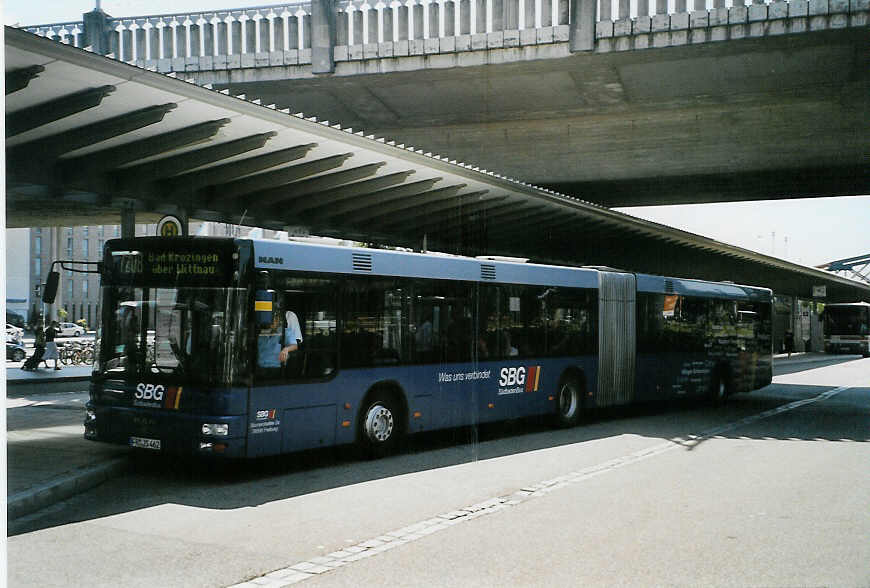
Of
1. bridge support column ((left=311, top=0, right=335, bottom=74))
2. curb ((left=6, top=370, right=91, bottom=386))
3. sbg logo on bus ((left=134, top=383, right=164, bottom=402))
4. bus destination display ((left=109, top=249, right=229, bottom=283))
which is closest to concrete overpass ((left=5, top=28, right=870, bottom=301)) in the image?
bus destination display ((left=109, top=249, right=229, bottom=283))

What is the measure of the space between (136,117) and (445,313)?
4.93 meters

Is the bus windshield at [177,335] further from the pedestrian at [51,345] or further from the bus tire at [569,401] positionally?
the pedestrian at [51,345]

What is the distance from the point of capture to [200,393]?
9.66 meters

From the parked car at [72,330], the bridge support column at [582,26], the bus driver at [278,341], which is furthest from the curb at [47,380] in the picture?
the parked car at [72,330]

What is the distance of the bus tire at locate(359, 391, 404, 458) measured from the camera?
11398 millimetres

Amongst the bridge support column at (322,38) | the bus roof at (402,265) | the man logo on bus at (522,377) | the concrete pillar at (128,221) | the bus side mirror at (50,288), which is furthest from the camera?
the bridge support column at (322,38)

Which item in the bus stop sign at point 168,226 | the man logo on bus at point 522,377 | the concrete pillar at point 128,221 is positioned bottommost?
the man logo on bus at point 522,377

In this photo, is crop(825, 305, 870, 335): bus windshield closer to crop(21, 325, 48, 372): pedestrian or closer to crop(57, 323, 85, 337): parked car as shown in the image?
crop(57, 323, 85, 337): parked car

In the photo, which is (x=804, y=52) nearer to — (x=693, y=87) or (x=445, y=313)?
(x=693, y=87)

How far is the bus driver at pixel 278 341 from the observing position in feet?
32.7

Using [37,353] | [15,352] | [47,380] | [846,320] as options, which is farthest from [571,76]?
[846,320]

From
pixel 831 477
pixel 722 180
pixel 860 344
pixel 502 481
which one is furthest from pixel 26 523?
pixel 860 344

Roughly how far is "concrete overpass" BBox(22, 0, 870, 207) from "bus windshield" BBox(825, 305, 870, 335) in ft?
130

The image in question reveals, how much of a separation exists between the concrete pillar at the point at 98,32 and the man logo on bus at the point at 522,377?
13265 mm
